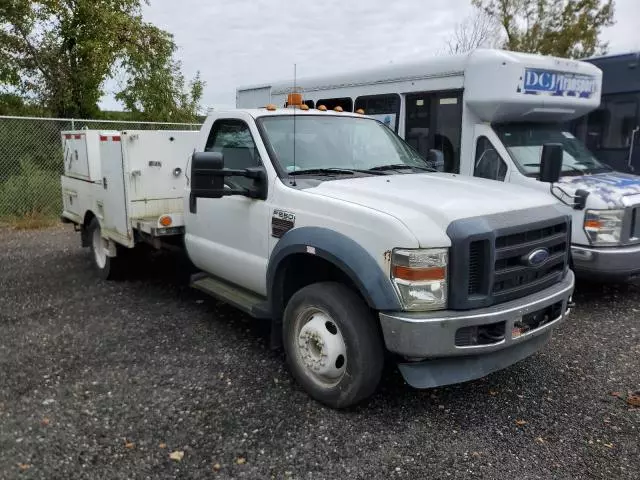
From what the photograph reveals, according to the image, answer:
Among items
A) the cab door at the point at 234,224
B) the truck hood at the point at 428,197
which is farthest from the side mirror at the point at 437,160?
the cab door at the point at 234,224

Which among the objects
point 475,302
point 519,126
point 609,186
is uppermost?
point 519,126

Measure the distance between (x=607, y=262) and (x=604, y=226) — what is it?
14.4 inches

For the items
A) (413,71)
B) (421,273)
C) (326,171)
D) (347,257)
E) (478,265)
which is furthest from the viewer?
(413,71)

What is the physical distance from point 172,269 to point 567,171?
5.13 m

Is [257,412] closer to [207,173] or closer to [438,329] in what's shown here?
[438,329]

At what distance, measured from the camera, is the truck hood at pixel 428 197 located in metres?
3.38

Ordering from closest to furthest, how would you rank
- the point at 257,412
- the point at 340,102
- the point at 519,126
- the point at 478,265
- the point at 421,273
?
the point at 421,273 < the point at 478,265 < the point at 257,412 < the point at 519,126 < the point at 340,102

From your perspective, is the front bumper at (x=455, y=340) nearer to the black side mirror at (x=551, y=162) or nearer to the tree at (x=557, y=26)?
the black side mirror at (x=551, y=162)

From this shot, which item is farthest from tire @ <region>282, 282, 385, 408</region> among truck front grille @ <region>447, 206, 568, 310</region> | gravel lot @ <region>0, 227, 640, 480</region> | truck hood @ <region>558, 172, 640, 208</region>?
truck hood @ <region>558, 172, 640, 208</region>

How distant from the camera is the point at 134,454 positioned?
10.7 ft

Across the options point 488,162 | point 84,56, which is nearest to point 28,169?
point 84,56

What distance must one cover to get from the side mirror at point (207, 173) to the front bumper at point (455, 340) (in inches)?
59.9

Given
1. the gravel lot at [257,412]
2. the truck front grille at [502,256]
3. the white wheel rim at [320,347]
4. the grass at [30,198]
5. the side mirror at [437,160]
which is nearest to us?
the gravel lot at [257,412]

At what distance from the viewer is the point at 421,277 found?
10.7ft
